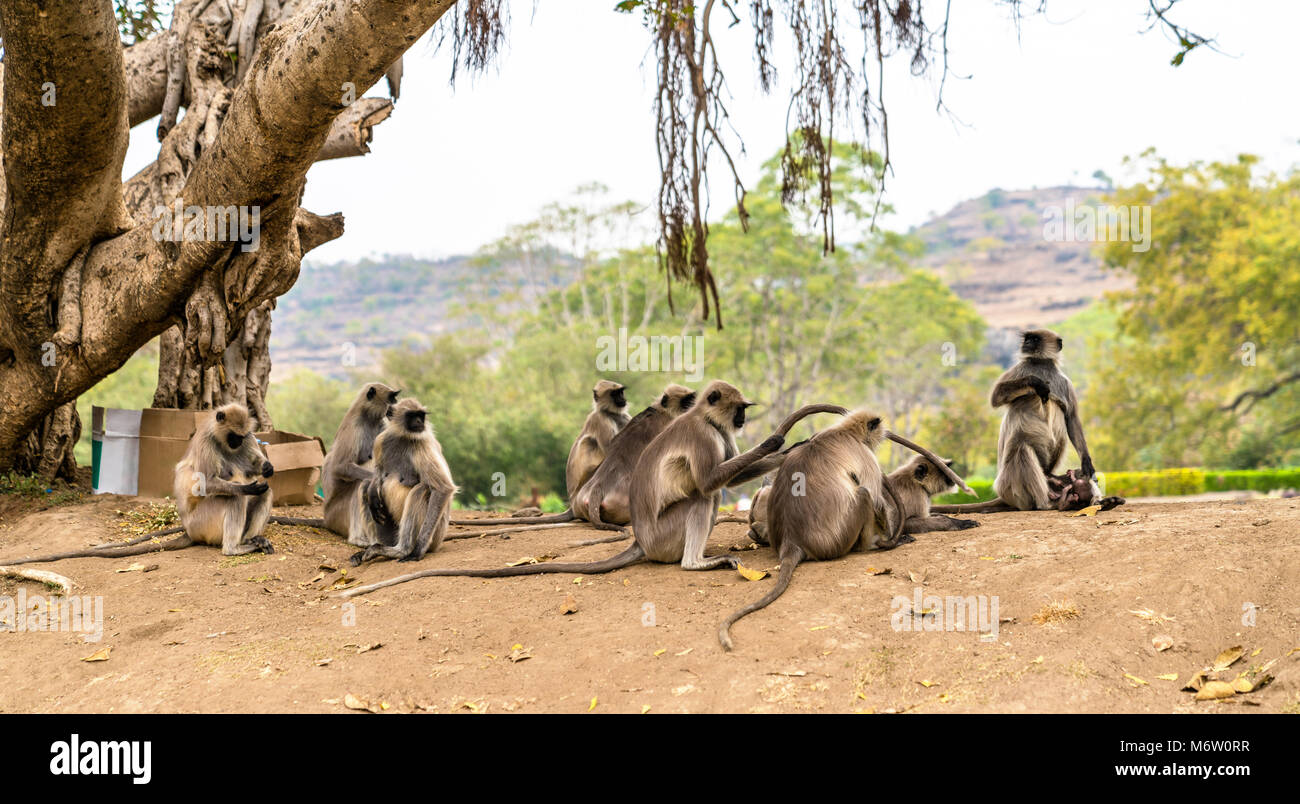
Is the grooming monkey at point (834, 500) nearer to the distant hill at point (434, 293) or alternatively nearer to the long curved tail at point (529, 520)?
the long curved tail at point (529, 520)

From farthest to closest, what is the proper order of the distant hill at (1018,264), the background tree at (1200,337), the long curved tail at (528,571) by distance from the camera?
the distant hill at (1018,264) → the background tree at (1200,337) → the long curved tail at (528,571)

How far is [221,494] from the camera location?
21.9ft

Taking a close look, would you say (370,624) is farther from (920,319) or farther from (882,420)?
(920,319)

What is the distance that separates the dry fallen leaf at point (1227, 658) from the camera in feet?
12.2

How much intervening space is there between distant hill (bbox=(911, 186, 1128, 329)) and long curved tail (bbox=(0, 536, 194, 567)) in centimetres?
8009

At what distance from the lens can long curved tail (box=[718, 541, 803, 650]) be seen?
171 inches

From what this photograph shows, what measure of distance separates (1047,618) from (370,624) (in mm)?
3332

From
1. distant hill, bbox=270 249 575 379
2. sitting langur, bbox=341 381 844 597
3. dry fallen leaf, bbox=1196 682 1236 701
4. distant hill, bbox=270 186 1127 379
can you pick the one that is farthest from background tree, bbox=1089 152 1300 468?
distant hill, bbox=270 249 575 379

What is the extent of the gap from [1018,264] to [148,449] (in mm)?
97455

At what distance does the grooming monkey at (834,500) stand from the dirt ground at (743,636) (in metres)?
0.15

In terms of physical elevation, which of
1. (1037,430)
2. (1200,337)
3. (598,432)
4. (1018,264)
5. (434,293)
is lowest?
(598,432)

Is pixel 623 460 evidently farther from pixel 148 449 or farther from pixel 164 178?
pixel 164 178

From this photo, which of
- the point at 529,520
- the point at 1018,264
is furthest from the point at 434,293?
the point at 529,520

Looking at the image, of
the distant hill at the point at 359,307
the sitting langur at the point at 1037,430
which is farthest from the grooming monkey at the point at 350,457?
the distant hill at the point at 359,307
